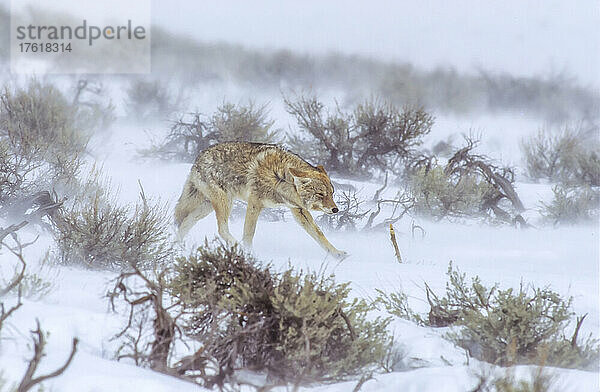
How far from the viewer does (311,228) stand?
4668 mm

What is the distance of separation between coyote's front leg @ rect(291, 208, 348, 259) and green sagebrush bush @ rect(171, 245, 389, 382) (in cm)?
123

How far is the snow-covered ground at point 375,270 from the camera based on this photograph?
2.86 m

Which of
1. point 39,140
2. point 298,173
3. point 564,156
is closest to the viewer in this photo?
point 298,173

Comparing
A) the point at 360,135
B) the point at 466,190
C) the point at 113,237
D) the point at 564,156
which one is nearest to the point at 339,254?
the point at 113,237

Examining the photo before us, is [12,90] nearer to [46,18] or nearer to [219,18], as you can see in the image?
[46,18]

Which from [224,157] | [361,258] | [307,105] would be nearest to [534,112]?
[307,105]

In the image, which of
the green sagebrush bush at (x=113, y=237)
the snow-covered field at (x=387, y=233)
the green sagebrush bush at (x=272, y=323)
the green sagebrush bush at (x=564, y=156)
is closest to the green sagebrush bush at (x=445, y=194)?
the snow-covered field at (x=387, y=233)

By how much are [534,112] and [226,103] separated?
317 cm

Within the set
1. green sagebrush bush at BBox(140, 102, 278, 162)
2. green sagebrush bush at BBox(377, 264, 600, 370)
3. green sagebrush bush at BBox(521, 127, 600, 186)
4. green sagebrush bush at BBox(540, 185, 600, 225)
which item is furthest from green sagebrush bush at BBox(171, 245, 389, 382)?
green sagebrush bush at BBox(521, 127, 600, 186)

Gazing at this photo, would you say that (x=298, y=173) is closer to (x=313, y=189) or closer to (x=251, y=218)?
(x=313, y=189)

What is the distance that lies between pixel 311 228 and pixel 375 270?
534 mm

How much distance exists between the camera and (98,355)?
3.04 metres

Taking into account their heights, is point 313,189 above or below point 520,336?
above

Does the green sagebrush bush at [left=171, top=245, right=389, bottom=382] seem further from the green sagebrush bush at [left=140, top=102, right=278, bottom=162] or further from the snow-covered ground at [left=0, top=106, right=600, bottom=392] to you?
the green sagebrush bush at [left=140, top=102, right=278, bottom=162]
